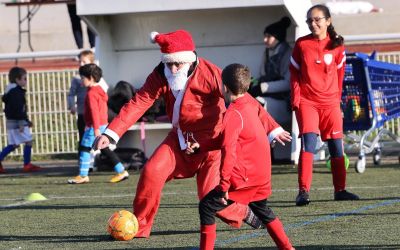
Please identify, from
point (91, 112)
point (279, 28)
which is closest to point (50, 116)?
point (91, 112)

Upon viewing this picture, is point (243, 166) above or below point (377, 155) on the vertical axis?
above

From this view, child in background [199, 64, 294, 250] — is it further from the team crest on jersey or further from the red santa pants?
the team crest on jersey

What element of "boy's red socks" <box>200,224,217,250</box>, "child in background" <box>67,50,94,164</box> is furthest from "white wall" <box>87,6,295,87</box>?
"boy's red socks" <box>200,224,217,250</box>

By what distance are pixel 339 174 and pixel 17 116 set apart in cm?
794

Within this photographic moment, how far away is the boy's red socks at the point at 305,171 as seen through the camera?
1128 centimetres

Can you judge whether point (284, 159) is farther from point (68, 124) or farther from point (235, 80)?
point (235, 80)

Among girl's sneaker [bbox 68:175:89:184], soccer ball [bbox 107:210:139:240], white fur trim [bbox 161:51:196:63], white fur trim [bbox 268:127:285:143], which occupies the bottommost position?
girl's sneaker [bbox 68:175:89:184]

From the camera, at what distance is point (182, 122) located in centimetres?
944

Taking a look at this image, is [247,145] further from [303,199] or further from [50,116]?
[50,116]

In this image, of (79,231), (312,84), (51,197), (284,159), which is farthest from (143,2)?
(79,231)

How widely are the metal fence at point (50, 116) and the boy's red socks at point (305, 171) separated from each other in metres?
9.24

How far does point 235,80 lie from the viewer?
8.39 metres

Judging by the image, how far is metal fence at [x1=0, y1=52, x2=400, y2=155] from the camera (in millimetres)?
20172

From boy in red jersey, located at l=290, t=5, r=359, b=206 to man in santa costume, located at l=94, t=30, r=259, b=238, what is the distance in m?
2.23
